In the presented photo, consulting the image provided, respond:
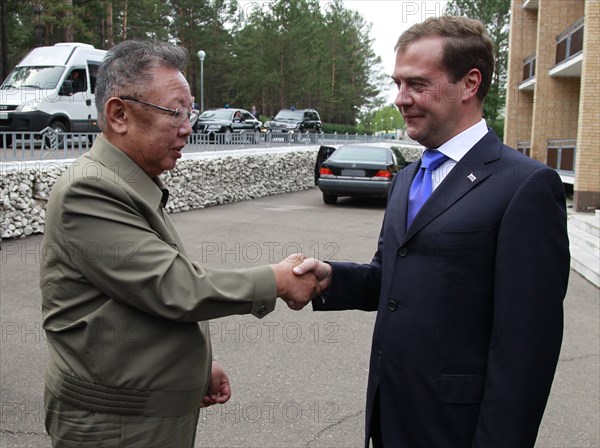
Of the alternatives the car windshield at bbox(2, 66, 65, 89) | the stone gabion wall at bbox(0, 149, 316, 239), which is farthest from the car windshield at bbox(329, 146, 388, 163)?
the car windshield at bbox(2, 66, 65, 89)

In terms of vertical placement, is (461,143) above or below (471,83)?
below

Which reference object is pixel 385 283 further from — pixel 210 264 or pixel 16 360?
pixel 210 264

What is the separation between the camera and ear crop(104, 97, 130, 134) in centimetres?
188

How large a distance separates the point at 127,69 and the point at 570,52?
20441mm

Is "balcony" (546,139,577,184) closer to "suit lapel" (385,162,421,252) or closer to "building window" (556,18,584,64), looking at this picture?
"building window" (556,18,584,64)

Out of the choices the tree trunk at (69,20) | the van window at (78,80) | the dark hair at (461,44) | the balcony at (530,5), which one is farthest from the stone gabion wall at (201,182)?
the tree trunk at (69,20)

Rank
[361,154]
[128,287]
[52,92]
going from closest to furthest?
1. [128,287]
2. [361,154]
3. [52,92]

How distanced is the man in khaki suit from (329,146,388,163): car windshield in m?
14.3

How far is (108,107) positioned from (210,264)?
660 centimetres

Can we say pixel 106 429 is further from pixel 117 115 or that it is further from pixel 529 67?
pixel 529 67

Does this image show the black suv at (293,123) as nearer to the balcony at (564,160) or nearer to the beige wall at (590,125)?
the balcony at (564,160)

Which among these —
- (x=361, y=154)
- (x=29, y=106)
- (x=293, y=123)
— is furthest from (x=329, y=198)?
(x=293, y=123)

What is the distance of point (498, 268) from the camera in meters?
1.79

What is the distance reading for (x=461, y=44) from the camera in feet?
6.32
